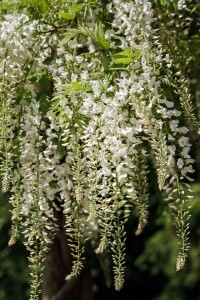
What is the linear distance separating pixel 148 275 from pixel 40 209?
262 inches

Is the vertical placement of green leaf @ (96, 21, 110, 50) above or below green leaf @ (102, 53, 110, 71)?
above

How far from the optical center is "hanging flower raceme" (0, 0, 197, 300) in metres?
2.68

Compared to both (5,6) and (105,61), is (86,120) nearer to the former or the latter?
(105,61)

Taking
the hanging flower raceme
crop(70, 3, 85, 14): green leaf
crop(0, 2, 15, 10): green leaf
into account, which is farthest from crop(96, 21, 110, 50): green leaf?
crop(0, 2, 15, 10): green leaf

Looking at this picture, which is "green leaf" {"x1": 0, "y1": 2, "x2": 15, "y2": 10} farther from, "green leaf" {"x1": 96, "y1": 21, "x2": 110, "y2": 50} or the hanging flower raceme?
"green leaf" {"x1": 96, "y1": 21, "x2": 110, "y2": 50}

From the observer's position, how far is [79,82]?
280 cm

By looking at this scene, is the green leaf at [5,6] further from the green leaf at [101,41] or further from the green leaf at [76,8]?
the green leaf at [101,41]

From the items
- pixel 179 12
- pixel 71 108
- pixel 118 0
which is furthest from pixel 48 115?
pixel 179 12

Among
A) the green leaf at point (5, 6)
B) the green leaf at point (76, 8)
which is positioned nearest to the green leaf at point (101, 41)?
the green leaf at point (76, 8)

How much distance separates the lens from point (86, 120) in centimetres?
277

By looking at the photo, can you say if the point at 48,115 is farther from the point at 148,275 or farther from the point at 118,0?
the point at 148,275

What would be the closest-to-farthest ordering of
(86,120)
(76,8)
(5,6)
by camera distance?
(86,120) → (76,8) → (5,6)

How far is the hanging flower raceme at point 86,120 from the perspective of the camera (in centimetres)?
268

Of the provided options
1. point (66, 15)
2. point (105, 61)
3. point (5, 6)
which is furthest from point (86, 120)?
point (5, 6)
